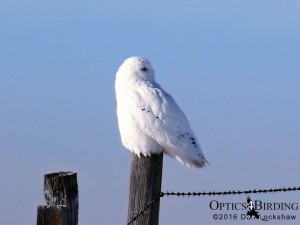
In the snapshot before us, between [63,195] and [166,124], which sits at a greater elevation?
[166,124]

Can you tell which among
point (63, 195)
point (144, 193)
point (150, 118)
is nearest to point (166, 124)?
point (150, 118)

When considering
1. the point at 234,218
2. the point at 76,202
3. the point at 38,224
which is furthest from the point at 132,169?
the point at 234,218

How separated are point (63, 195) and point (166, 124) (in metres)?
2.01

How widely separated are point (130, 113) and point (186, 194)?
5.57 ft

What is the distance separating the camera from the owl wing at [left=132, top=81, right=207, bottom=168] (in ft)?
21.2

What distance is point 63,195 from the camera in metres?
4.89

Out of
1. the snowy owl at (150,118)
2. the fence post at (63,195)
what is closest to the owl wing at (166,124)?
the snowy owl at (150,118)

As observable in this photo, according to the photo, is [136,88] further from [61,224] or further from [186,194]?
[61,224]

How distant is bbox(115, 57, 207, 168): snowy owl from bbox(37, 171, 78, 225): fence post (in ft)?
3.67

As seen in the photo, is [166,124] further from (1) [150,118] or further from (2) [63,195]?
(2) [63,195]

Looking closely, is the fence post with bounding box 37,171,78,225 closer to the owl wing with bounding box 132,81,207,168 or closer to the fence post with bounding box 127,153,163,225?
the fence post with bounding box 127,153,163,225

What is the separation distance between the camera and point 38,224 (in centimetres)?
471

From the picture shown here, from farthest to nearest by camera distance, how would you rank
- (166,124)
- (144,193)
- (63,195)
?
(166,124) < (144,193) < (63,195)

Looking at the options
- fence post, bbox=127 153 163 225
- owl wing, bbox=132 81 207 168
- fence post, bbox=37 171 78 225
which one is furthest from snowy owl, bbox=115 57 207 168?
fence post, bbox=37 171 78 225
